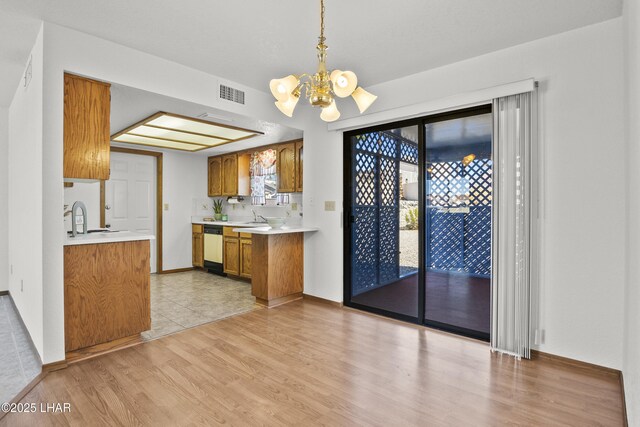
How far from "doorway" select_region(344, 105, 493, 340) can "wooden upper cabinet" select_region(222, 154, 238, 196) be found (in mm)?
2565

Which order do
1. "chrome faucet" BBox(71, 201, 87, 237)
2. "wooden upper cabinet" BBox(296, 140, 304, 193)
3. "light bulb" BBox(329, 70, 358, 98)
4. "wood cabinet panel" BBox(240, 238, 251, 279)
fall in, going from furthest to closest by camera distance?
"wood cabinet panel" BBox(240, 238, 251, 279), "wooden upper cabinet" BBox(296, 140, 304, 193), "chrome faucet" BBox(71, 201, 87, 237), "light bulb" BBox(329, 70, 358, 98)

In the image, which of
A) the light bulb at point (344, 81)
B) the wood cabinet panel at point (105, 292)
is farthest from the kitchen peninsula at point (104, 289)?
the light bulb at point (344, 81)

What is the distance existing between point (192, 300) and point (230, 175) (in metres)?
2.53

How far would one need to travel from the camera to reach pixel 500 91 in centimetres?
269

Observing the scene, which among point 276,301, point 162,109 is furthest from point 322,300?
point 162,109

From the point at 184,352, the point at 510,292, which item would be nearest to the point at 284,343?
the point at 184,352

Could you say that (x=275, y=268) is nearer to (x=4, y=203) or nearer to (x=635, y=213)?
(x=635, y=213)

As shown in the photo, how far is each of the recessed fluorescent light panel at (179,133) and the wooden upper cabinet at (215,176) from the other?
0.64m

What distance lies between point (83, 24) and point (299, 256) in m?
3.07

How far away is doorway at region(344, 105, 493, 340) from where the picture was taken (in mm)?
3314

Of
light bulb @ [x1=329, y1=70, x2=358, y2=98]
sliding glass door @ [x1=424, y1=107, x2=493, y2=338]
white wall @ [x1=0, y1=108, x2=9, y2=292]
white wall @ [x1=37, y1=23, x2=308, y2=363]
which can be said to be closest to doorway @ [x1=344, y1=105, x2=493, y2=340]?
Result: sliding glass door @ [x1=424, y1=107, x2=493, y2=338]

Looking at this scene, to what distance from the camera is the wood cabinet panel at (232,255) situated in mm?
5246

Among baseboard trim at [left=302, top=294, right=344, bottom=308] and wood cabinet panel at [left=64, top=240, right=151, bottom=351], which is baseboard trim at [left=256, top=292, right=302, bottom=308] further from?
wood cabinet panel at [left=64, top=240, right=151, bottom=351]

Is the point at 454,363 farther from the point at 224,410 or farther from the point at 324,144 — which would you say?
the point at 324,144
